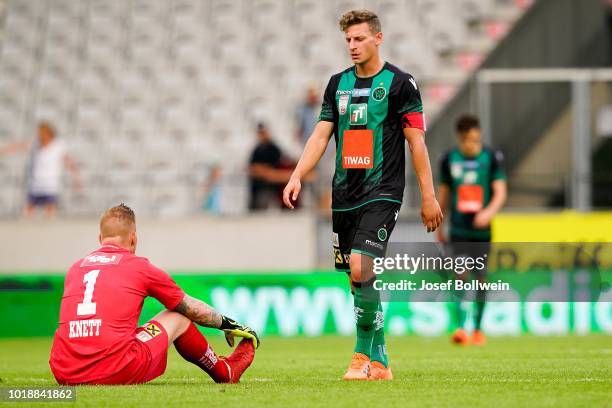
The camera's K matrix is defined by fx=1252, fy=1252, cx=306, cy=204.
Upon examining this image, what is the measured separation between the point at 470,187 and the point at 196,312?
5568 mm

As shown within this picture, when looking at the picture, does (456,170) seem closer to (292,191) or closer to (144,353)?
(292,191)

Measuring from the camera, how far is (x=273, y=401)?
6188 mm

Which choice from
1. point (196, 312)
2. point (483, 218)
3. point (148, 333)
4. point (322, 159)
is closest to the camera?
point (148, 333)

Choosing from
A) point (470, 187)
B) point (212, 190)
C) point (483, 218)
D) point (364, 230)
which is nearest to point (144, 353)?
point (364, 230)

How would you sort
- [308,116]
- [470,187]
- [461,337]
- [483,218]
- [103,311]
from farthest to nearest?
[308,116]
[470,187]
[461,337]
[483,218]
[103,311]

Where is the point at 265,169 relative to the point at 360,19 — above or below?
below

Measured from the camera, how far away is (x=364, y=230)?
7.21 m

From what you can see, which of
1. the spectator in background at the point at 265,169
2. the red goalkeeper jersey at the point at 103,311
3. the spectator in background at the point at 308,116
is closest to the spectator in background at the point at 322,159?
the spectator in background at the point at 308,116

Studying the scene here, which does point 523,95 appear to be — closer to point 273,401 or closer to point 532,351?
point 532,351

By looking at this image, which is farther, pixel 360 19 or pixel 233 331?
pixel 360 19

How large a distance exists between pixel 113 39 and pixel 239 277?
8914mm

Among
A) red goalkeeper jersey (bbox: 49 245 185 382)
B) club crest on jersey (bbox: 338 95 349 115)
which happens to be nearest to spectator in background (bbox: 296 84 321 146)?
club crest on jersey (bbox: 338 95 349 115)

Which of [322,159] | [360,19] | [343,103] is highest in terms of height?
[360,19]

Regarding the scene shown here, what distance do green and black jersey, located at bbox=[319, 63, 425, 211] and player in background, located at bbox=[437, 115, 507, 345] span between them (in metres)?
4.44
